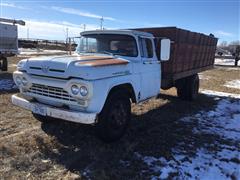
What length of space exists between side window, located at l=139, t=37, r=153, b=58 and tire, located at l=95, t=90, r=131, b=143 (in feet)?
4.19

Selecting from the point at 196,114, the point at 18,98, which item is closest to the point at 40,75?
the point at 18,98

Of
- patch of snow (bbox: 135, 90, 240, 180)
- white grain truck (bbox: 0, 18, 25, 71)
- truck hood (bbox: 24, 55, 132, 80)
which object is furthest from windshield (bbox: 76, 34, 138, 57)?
white grain truck (bbox: 0, 18, 25, 71)

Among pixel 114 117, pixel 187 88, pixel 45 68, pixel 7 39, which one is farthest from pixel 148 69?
pixel 7 39

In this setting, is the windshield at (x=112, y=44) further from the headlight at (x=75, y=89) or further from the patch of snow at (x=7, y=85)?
the patch of snow at (x=7, y=85)

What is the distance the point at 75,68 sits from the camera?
4805 mm

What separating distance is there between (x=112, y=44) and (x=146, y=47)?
825mm

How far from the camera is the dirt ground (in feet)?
14.9

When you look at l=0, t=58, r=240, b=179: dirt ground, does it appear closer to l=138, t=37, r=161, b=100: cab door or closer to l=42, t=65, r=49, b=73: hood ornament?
l=138, t=37, r=161, b=100: cab door

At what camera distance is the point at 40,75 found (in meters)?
5.27

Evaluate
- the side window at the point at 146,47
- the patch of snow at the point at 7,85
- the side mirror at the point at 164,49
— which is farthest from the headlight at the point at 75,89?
the patch of snow at the point at 7,85

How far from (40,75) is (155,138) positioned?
2.68 m

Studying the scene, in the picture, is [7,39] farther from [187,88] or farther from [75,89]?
[75,89]

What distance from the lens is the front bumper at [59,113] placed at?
15.7 ft

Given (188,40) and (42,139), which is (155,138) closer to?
(42,139)
